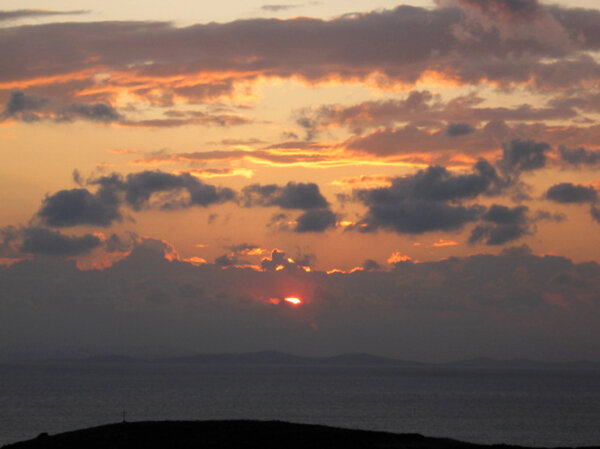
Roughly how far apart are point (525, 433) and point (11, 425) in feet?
316

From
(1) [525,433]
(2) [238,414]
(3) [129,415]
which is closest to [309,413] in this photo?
(2) [238,414]

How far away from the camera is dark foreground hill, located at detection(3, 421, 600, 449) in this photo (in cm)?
7338

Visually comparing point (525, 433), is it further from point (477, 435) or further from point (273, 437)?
point (273, 437)

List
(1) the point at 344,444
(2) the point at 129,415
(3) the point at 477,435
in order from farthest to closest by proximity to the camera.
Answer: (2) the point at 129,415 → (3) the point at 477,435 → (1) the point at 344,444

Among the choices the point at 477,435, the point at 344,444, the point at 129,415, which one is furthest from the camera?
the point at 129,415

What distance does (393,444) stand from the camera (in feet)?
245

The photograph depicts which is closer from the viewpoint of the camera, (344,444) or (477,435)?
(344,444)

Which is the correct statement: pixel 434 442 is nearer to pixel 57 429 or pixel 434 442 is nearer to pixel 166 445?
pixel 166 445

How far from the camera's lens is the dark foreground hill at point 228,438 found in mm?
73375

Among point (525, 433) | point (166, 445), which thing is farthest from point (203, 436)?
point (525, 433)

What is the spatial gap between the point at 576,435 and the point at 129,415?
300 feet

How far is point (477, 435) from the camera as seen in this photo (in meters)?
158

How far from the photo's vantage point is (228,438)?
7475cm

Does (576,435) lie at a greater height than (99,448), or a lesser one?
greater
